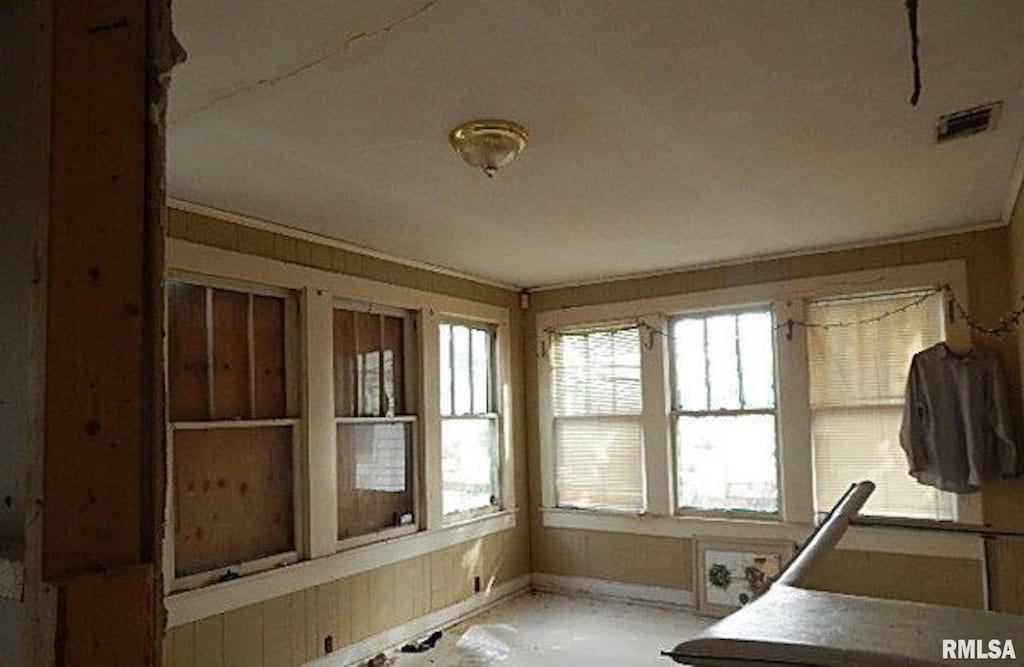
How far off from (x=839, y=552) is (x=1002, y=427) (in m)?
1.23

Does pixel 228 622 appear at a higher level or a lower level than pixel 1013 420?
lower

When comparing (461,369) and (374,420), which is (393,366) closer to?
(374,420)

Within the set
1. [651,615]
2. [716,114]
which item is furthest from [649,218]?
[651,615]

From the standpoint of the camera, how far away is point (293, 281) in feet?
12.8

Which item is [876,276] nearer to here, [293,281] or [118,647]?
[293,281]

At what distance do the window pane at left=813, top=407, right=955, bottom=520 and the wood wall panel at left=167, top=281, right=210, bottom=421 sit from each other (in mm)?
3679

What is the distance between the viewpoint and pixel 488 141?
2543 millimetres

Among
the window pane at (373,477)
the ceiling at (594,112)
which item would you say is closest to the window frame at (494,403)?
the window pane at (373,477)

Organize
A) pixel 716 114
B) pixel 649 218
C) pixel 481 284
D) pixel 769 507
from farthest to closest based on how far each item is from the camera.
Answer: pixel 481 284
pixel 769 507
pixel 649 218
pixel 716 114

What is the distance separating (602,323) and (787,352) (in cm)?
138

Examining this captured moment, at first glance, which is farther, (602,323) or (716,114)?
(602,323)

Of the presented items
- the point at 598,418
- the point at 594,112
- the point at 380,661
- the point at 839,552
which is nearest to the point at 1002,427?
the point at 839,552

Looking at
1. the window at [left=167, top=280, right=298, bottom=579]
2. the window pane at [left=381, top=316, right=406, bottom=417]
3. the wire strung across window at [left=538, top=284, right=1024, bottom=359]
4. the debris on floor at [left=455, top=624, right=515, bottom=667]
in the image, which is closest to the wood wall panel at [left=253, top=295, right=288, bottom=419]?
the window at [left=167, top=280, right=298, bottom=579]

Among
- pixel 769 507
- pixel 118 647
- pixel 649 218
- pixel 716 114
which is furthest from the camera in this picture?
pixel 769 507
